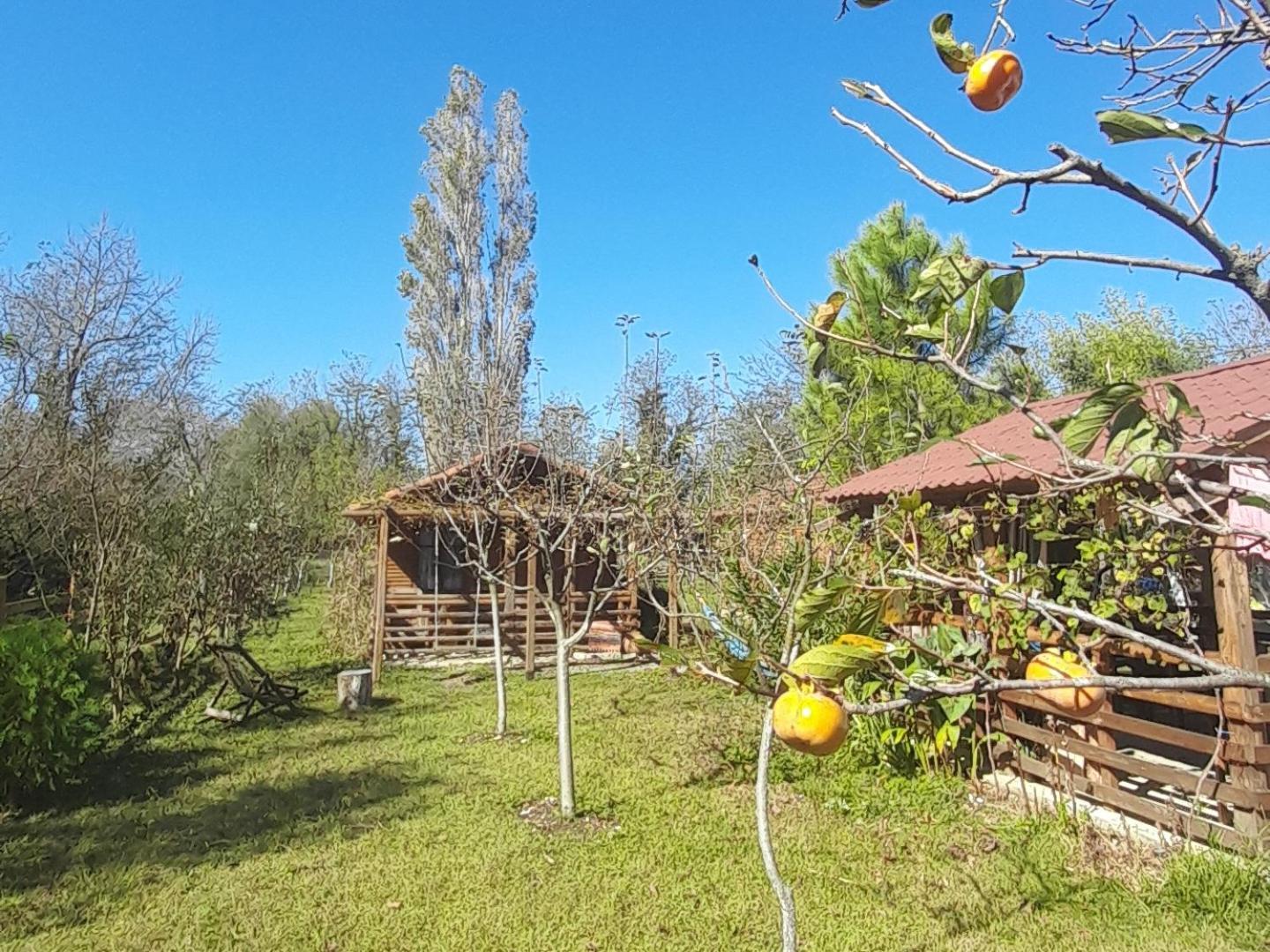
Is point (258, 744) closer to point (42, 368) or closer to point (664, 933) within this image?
point (664, 933)

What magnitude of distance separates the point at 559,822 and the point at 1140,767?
3.43 m

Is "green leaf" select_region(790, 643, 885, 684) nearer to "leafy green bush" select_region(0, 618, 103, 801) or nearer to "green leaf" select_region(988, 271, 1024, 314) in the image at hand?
"green leaf" select_region(988, 271, 1024, 314)

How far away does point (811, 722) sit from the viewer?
1.00 m

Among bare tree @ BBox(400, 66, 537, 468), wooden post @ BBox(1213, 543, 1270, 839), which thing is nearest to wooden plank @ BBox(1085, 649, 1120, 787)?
wooden post @ BBox(1213, 543, 1270, 839)

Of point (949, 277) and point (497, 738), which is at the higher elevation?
point (949, 277)

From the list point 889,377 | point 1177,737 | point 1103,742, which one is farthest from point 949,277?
point 889,377

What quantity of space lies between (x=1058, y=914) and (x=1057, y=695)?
135 inches

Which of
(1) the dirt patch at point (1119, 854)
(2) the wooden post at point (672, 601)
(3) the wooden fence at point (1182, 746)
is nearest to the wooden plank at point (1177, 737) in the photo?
(3) the wooden fence at point (1182, 746)

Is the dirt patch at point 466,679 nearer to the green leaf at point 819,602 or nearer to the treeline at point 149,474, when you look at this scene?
the treeline at point 149,474

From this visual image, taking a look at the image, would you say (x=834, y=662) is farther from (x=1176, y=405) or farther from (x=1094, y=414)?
(x=1176, y=405)

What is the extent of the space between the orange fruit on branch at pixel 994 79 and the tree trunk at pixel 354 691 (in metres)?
8.96

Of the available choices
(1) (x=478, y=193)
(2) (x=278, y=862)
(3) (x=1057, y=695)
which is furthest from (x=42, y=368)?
(3) (x=1057, y=695)

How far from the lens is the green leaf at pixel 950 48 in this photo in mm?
1115

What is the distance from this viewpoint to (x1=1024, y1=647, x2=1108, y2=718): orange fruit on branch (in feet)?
3.88
